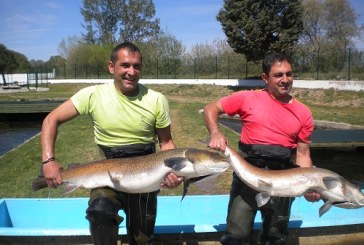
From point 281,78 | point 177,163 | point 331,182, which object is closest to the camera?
point 177,163

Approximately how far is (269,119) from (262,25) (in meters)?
31.5

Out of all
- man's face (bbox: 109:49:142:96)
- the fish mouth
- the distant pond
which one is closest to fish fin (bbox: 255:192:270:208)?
the fish mouth

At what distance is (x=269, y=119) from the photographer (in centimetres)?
425

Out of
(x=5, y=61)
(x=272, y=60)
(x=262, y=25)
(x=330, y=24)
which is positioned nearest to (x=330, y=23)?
(x=330, y=24)

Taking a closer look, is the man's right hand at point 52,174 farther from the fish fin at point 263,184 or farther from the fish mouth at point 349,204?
the fish mouth at point 349,204

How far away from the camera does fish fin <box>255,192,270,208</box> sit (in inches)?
153

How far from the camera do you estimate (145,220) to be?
4.16m

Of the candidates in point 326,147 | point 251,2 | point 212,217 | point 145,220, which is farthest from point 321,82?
point 145,220

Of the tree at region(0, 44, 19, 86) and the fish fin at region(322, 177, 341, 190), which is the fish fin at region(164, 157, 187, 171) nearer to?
the fish fin at region(322, 177, 341, 190)

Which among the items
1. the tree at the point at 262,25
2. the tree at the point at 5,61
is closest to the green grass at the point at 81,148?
the tree at the point at 262,25

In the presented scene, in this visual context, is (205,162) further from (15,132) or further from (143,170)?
(15,132)

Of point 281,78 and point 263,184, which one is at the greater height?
point 281,78

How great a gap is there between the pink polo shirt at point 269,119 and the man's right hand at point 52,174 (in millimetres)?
1849

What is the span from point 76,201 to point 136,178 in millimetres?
2440
